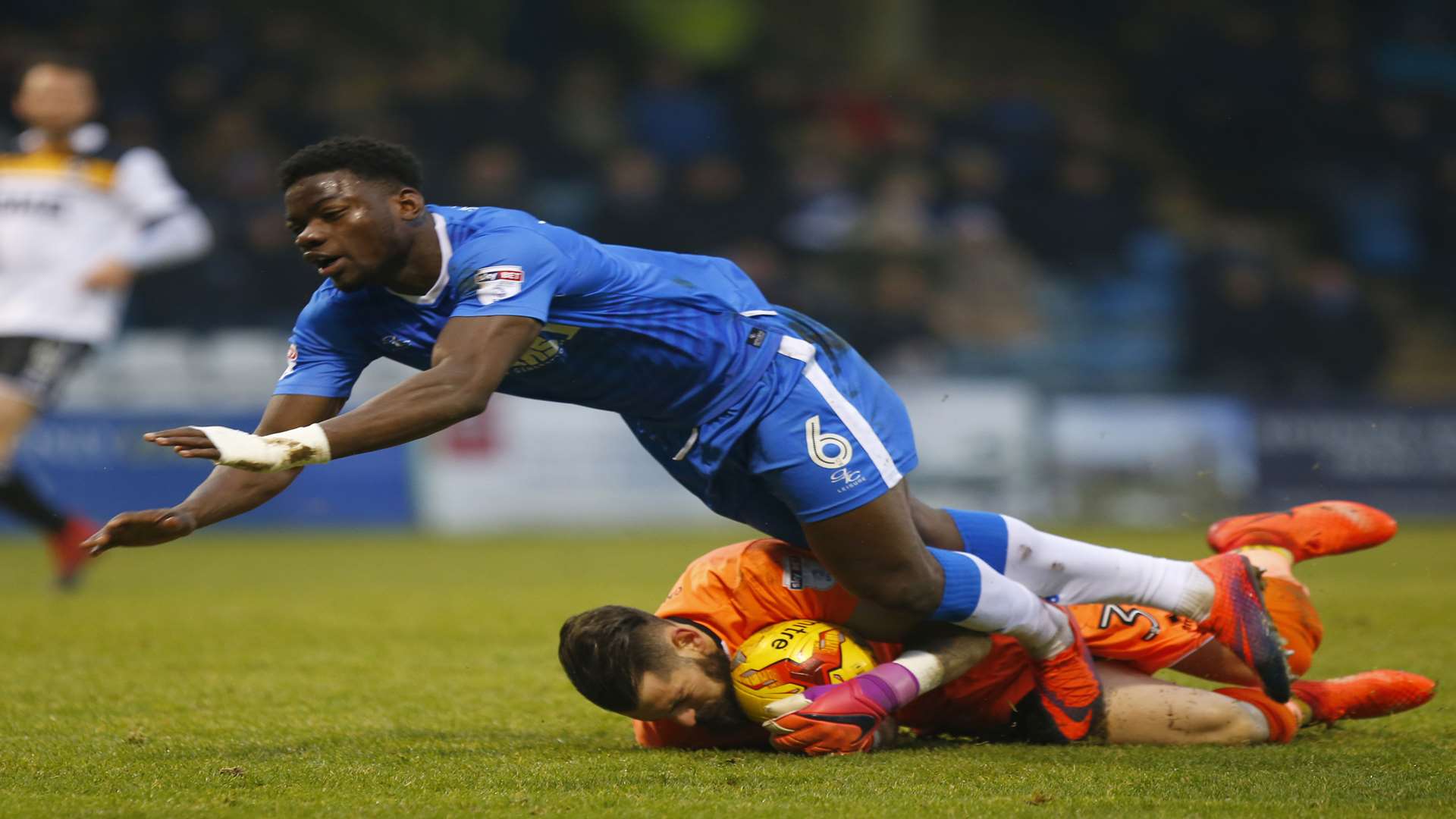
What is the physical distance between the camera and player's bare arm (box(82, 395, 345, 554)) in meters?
3.31

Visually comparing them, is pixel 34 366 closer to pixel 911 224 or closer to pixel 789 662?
pixel 789 662

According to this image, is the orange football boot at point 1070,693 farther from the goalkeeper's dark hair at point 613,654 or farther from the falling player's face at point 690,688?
the goalkeeper's dark hair at point 613,654

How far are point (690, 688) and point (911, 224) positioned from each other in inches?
464

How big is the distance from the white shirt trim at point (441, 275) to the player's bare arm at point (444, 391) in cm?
23

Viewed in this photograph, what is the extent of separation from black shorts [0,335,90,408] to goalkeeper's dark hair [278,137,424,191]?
461 cm

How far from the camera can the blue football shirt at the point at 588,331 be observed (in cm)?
386

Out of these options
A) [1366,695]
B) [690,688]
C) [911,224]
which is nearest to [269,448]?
[690,688]

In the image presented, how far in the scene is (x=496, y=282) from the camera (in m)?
3.62

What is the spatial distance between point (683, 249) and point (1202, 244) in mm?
6475

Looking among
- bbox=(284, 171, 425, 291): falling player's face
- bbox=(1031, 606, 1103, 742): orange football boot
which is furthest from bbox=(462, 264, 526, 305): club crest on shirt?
bbox=(1031, 606, 1103, 742): orange football boot

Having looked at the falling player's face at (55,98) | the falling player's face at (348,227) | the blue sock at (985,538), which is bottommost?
the blue sock at (985,538)

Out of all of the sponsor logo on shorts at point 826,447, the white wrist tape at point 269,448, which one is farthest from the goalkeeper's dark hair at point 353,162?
the sponsor logo on shorts at point 826,447

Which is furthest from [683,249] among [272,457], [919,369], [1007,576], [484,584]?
[272,457]

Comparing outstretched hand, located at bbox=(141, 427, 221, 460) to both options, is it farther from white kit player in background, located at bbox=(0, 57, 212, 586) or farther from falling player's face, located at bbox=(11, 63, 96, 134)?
falling player's face, located at bbox=(11, 63, 96, 134)
